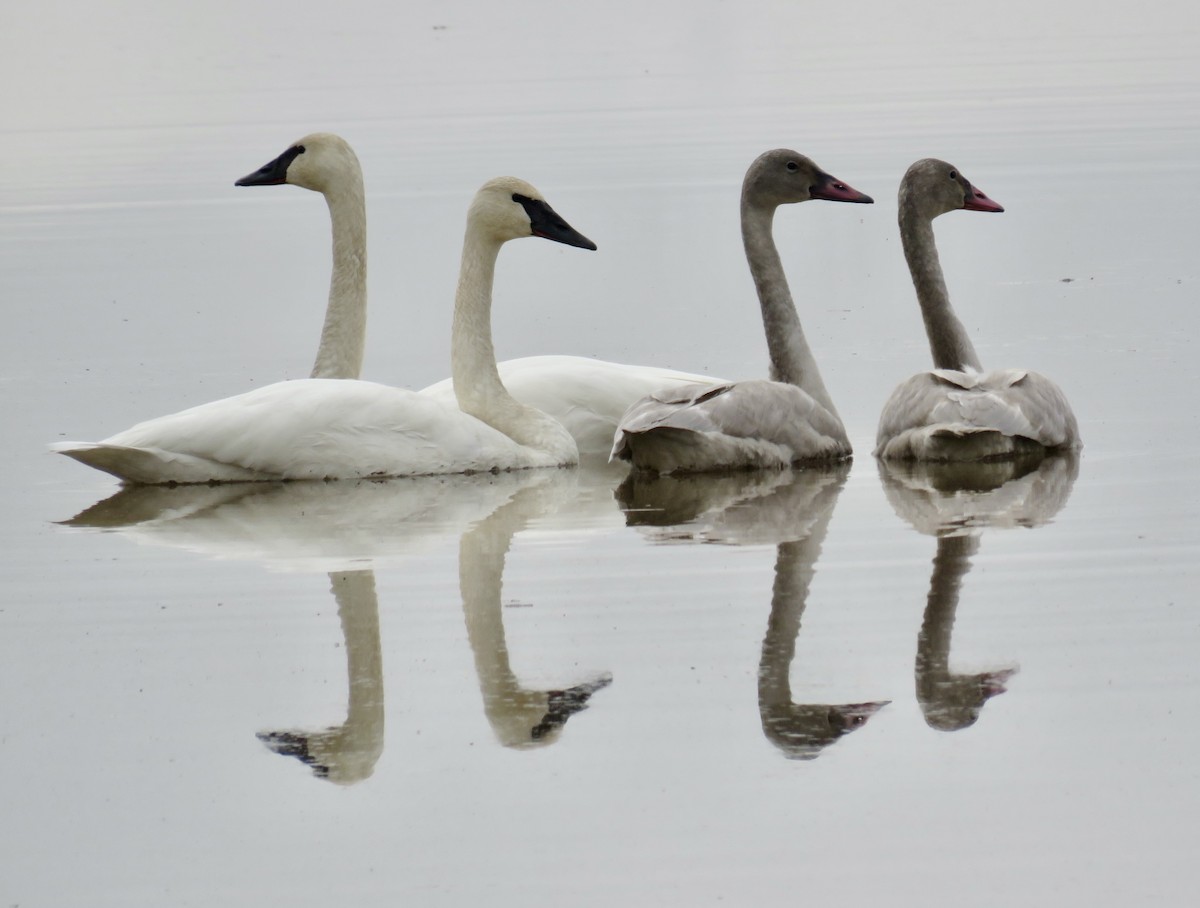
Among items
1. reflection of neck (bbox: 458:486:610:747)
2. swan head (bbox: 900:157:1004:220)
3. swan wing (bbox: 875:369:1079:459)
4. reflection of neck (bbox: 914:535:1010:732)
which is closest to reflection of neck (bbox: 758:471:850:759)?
reflection of neck (bbox: 914:535:1010:732)

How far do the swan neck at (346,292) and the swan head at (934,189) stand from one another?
2.74 meters

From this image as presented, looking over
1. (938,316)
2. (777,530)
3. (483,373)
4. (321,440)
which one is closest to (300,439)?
(321,440)

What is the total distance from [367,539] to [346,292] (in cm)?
276

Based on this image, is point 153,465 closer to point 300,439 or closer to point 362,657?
point 300,439

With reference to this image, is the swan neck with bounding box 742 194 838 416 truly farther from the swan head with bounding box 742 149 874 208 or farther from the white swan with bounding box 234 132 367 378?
the white swan with bounding box 234 132 367 378

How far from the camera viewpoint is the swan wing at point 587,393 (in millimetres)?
10461

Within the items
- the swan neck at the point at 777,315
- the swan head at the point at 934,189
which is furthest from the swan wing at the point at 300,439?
the swan head at the point at 934,189

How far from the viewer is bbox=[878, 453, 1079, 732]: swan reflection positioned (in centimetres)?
603

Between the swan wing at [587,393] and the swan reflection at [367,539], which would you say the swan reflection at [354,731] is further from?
the swan wing at [587,393]

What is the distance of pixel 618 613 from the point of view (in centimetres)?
704

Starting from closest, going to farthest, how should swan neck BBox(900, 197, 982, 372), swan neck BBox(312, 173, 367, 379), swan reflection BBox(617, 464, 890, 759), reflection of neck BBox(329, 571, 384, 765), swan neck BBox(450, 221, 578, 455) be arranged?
swan reflection BBox(617, 464, 890, 759)
reflection of neck BBox(329, 571, 384, 765)
swan neck BBox(450, 221, 578, 455)
swan neck BBox(900, 197, 982, 372)
swan neck BBox(312, 173, 367, 379)

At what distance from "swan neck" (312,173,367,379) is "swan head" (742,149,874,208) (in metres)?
1.97

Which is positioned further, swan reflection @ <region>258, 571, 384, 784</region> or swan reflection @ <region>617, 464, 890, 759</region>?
swan reflection @ <region>617, 464, 890, 759</region>

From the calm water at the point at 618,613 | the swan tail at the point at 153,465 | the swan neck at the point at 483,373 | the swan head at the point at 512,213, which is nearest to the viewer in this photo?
the calm water at the point at 618,613
